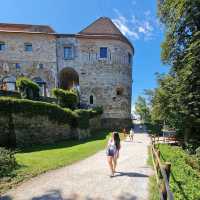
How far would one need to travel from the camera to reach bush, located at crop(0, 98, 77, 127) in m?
15.3

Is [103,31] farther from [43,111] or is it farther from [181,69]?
[43,111]

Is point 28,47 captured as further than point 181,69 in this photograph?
Yes

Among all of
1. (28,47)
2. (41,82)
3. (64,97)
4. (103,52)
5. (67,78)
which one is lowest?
(64,97)

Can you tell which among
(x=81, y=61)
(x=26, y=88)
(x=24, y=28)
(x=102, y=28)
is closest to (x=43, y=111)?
(x=26, y=88)

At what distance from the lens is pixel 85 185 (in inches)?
278

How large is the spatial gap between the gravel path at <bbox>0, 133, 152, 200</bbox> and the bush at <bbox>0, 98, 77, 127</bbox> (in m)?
8.03

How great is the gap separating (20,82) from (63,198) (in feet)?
53.8

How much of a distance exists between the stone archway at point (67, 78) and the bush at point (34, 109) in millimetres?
17044

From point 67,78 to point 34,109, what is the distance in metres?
25.0

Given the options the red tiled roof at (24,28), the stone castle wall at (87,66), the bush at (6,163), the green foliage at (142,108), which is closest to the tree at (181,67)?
the bush at (6,163)

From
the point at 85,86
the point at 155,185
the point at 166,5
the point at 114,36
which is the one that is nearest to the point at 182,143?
the point at 166,5

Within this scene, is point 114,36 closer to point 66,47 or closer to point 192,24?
point 66,47

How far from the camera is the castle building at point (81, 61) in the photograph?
115ft

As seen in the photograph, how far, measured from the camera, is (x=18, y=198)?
607 centimetres
